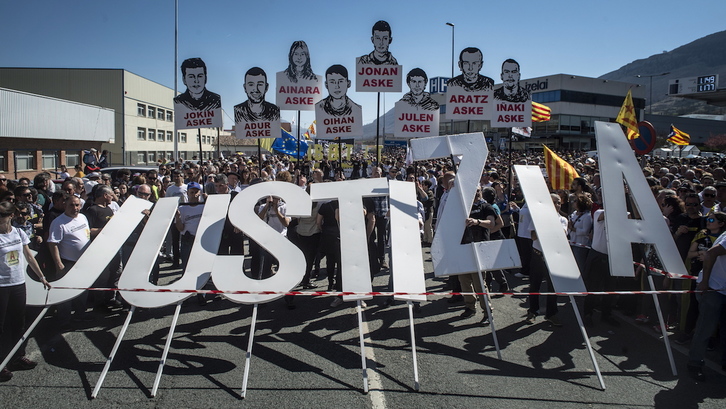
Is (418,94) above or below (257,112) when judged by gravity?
above

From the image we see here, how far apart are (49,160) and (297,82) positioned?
27.0m

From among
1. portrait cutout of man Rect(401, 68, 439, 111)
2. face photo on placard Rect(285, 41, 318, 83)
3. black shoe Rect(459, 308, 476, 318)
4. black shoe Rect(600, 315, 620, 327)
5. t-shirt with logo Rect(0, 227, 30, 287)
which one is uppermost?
face photo on placard Rect(285, 41, 318, 83)

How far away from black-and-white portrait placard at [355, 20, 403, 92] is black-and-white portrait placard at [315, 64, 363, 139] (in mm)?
342

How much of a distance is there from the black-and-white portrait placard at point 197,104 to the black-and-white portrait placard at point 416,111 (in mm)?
3823

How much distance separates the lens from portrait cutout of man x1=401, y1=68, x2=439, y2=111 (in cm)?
980

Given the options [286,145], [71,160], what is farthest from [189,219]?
[71,160]

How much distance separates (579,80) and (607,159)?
61.6m

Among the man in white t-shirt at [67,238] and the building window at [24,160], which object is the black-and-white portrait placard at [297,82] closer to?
the man in white t-shirt at [67,238]

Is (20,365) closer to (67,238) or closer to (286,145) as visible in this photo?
(67,238)

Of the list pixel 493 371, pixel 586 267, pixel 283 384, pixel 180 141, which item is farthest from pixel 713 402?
pixel 180 141

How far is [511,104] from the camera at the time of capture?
31.7 ft

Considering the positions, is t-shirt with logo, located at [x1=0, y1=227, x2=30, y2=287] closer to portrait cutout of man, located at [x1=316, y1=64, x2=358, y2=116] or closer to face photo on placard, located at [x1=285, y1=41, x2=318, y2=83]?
Result: portrait cutout of man, located at [x1=316, y1=64, x2=358, y2=116]

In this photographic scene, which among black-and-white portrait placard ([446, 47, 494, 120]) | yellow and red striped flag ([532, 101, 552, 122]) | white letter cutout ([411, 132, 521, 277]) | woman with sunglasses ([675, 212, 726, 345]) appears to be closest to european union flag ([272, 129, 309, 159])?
yellow and red striped flag ([532, 101, 552, 122])

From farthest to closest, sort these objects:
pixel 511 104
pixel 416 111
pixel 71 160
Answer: pixel 71 160
pixel 416 111
pixel 511 104
